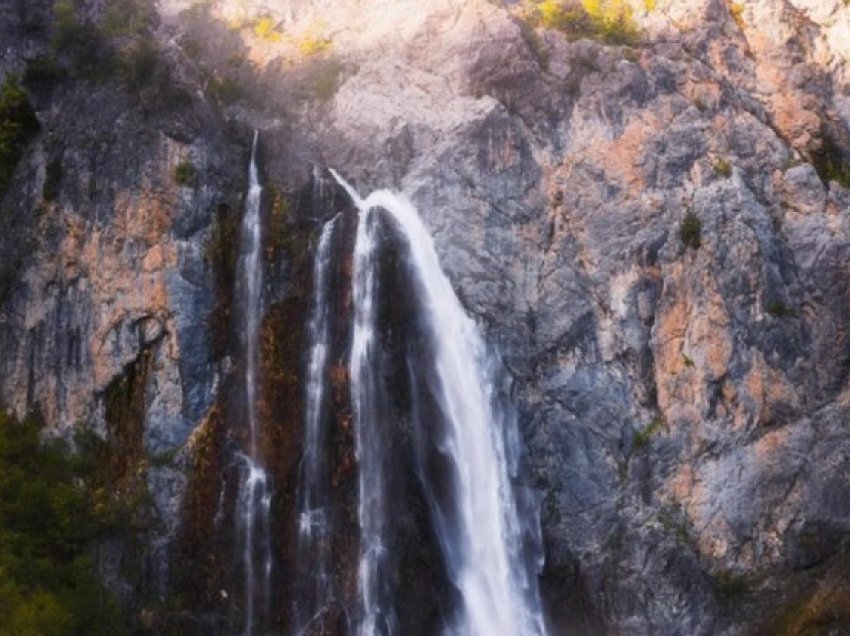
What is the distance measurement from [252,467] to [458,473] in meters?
4.62

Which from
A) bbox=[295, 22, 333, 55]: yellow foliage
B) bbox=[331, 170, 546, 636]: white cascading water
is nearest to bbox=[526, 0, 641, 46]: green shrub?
bbox=[295, 22, 333, 55]: yellow foliage

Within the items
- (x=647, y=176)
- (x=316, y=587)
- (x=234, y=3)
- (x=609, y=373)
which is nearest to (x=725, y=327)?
(x=609, y=373)

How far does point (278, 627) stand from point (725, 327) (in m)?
12.2

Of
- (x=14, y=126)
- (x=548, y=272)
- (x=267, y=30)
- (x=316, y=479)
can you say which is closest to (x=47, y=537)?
(x=316, y=479)

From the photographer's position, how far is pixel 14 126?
22.8 m

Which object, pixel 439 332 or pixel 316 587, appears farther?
pixel 439 332

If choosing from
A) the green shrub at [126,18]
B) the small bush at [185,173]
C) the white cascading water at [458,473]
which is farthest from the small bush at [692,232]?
the green shrub at [126,18]

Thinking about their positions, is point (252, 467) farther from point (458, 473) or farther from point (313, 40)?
point (313, 40)

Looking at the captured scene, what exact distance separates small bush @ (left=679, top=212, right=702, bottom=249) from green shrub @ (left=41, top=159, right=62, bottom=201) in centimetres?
1531

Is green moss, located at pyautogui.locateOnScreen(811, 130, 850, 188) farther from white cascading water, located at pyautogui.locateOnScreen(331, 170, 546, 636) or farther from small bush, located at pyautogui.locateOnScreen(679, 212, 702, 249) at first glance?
white cascading water, located at pyautogui.locateOnScreen(331, 170, 546, 636)

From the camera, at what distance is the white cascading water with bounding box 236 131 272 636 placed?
741 inches

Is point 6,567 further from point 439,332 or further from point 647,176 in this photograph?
point 647,176

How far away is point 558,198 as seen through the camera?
75.5 ft

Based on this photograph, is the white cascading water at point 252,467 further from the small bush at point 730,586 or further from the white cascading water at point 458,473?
the small bush at point 730,586
